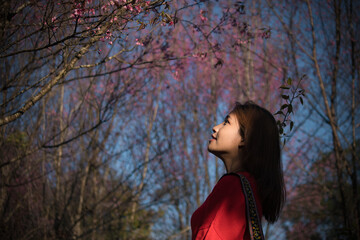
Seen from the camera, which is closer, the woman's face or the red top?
the red top

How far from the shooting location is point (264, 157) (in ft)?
5.84

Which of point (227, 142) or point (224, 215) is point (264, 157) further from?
point (224, 215)

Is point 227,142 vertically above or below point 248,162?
above

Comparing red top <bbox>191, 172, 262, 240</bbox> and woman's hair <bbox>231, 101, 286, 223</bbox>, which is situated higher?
woman's hair <bbox>231, 101, 286, 223</bbox>

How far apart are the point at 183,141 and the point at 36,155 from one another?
4.70 m

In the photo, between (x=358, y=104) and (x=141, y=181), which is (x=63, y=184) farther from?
(x=358, y=104)

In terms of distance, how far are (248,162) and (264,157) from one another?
0.27 feet

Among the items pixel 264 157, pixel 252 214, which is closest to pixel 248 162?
pixel 264 157

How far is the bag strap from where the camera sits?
1.53 m

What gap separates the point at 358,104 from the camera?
549 cm

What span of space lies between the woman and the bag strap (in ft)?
0.06

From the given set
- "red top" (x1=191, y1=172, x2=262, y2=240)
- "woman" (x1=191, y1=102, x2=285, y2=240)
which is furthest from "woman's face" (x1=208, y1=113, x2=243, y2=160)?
"red top" (x1=191, y1=172, x2=262, y2=240)

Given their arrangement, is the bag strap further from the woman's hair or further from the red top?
the woman's hair

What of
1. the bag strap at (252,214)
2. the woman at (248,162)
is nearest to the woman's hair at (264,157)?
the woman at (248,162)
